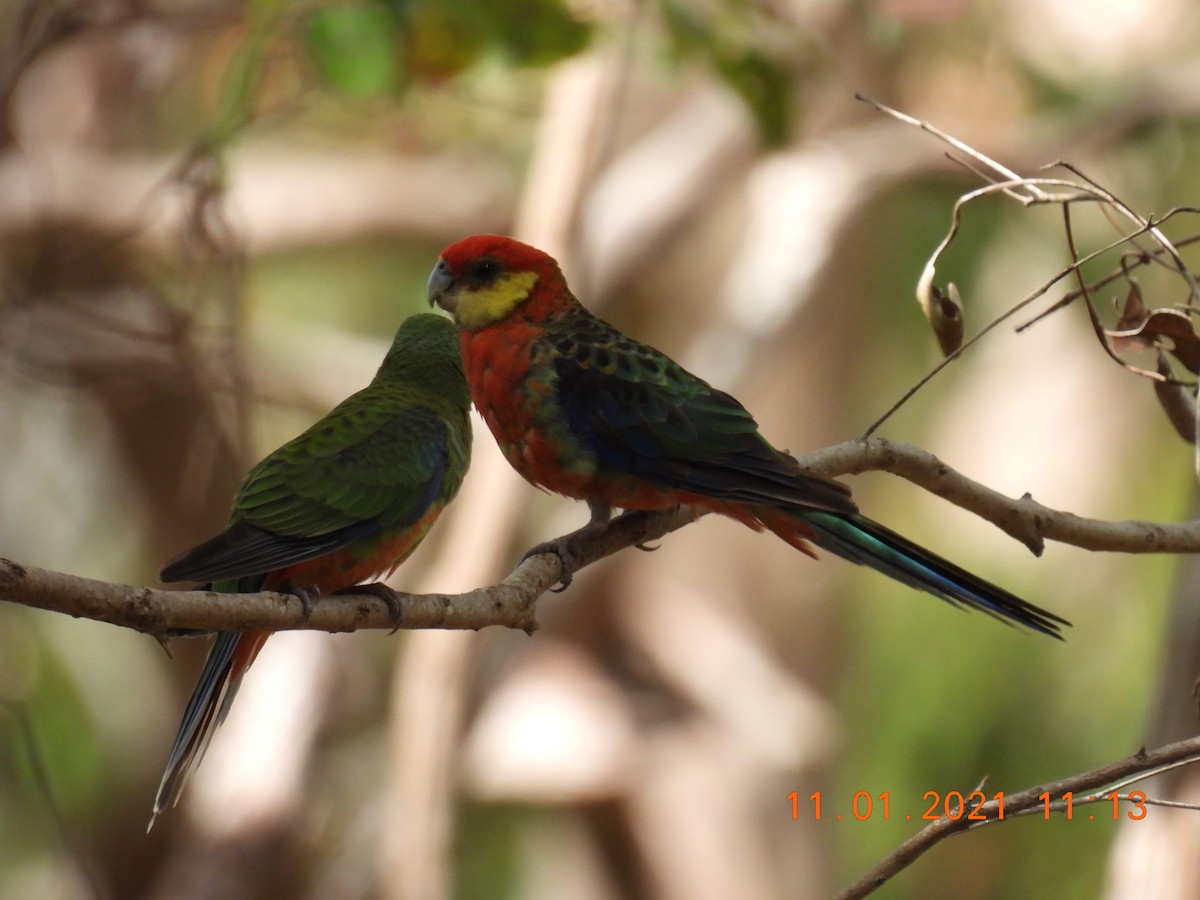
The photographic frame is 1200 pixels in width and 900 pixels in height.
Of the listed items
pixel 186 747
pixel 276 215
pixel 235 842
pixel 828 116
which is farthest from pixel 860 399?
pixel 186 747

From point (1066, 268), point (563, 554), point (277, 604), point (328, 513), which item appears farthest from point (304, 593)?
point (1066, 268)

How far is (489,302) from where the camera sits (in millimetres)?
3143

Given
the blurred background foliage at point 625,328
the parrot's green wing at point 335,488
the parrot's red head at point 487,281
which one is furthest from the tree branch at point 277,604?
the blurred background foliage at point 625,328

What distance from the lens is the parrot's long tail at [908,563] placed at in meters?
2.20

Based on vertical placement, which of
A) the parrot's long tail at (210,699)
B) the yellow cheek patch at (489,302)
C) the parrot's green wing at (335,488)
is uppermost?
the yellow cheek patch at (489,302)

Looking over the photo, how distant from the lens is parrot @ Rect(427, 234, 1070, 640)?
8.25 feet

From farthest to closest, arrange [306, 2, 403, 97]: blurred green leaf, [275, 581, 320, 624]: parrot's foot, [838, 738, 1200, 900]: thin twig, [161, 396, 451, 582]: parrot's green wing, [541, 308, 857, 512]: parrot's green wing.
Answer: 1. [306, 2, 403, 97]: blurred green leaf
2. [541, 308, 857, 512]: parrot's green wing
3. [161, 396, 451, 582]: parrot's green wing
4. [275, 581, 320, 624]: parrot's foot
5. [838, 738, 1200, 900]: thin twig

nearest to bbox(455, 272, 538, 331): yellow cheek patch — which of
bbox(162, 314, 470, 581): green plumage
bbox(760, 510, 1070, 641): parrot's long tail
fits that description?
bbox(162, 314, 470, 581): green plumage

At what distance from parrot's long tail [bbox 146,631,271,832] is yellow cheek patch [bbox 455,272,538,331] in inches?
43.8

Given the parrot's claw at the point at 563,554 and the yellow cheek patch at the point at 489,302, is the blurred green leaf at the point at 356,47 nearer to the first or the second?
the yellow cheek patch at the point at 489,302

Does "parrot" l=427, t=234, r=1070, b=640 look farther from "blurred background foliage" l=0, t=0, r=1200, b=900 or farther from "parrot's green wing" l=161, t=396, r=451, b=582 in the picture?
"blurred background foliage" l=0, t=0, r=1200, b=900

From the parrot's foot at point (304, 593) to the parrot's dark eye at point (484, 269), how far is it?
1.07 meters

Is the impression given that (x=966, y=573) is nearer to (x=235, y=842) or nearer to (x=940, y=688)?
(x=235, y=842)

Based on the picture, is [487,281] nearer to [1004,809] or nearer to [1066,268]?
[1066,268]
